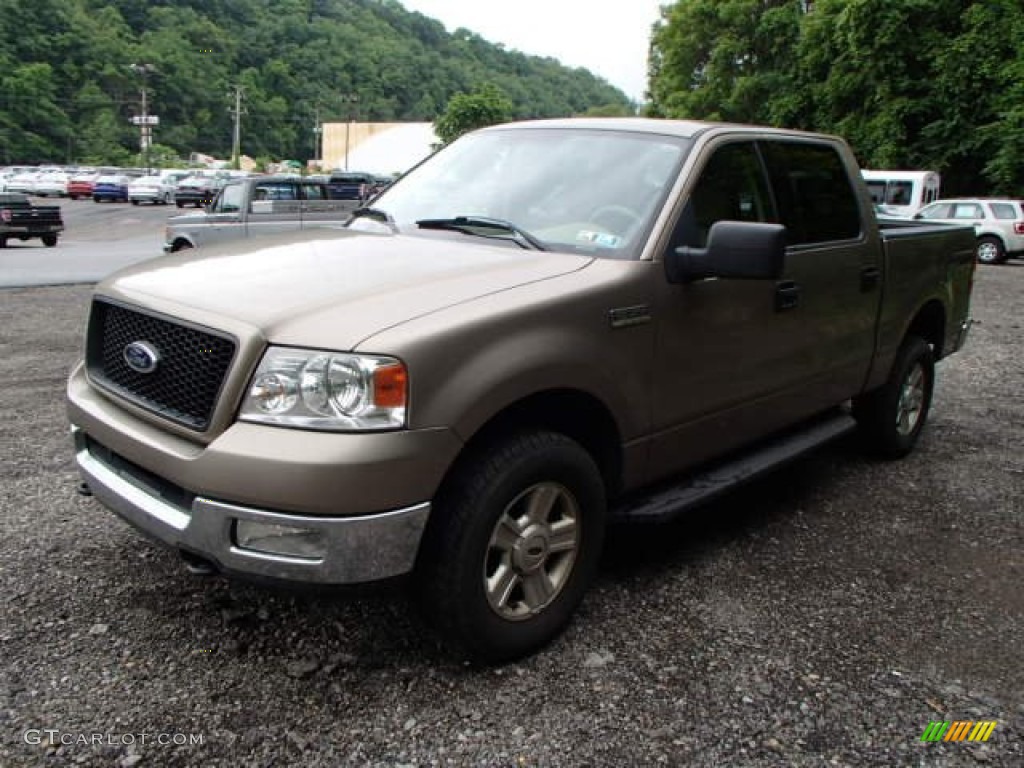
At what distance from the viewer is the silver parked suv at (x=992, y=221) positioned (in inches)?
861

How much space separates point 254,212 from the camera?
1367 centimetres

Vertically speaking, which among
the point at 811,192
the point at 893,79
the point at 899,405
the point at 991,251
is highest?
the point at 893,79

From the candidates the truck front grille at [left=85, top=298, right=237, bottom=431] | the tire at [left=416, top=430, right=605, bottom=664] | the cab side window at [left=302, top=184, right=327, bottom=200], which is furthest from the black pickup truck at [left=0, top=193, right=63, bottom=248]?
the tire at [left=416, top=430, right=605, bottom=664]

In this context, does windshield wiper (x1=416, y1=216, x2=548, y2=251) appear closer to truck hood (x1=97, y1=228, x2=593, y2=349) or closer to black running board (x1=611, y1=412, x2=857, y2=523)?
truck hood (x1=97, y1=228, x2=593, y2=349)

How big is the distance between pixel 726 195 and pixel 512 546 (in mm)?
1774

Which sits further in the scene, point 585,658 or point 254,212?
point 254,212

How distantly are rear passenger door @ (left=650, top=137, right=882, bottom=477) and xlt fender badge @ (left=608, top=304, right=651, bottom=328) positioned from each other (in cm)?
8

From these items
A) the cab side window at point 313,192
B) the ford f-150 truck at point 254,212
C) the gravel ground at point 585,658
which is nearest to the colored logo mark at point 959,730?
the gravel ground at point 585,658

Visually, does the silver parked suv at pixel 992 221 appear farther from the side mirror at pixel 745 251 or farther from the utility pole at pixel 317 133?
the utility pole at pixel 317 133

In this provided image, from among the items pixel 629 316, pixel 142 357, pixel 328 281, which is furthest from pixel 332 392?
pixel 629 316

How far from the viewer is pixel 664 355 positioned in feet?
10.6

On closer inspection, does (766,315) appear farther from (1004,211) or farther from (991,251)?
(1004,211)

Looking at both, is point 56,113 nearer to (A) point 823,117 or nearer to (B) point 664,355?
(A) point 823,117

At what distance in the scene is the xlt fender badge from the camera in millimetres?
3002
